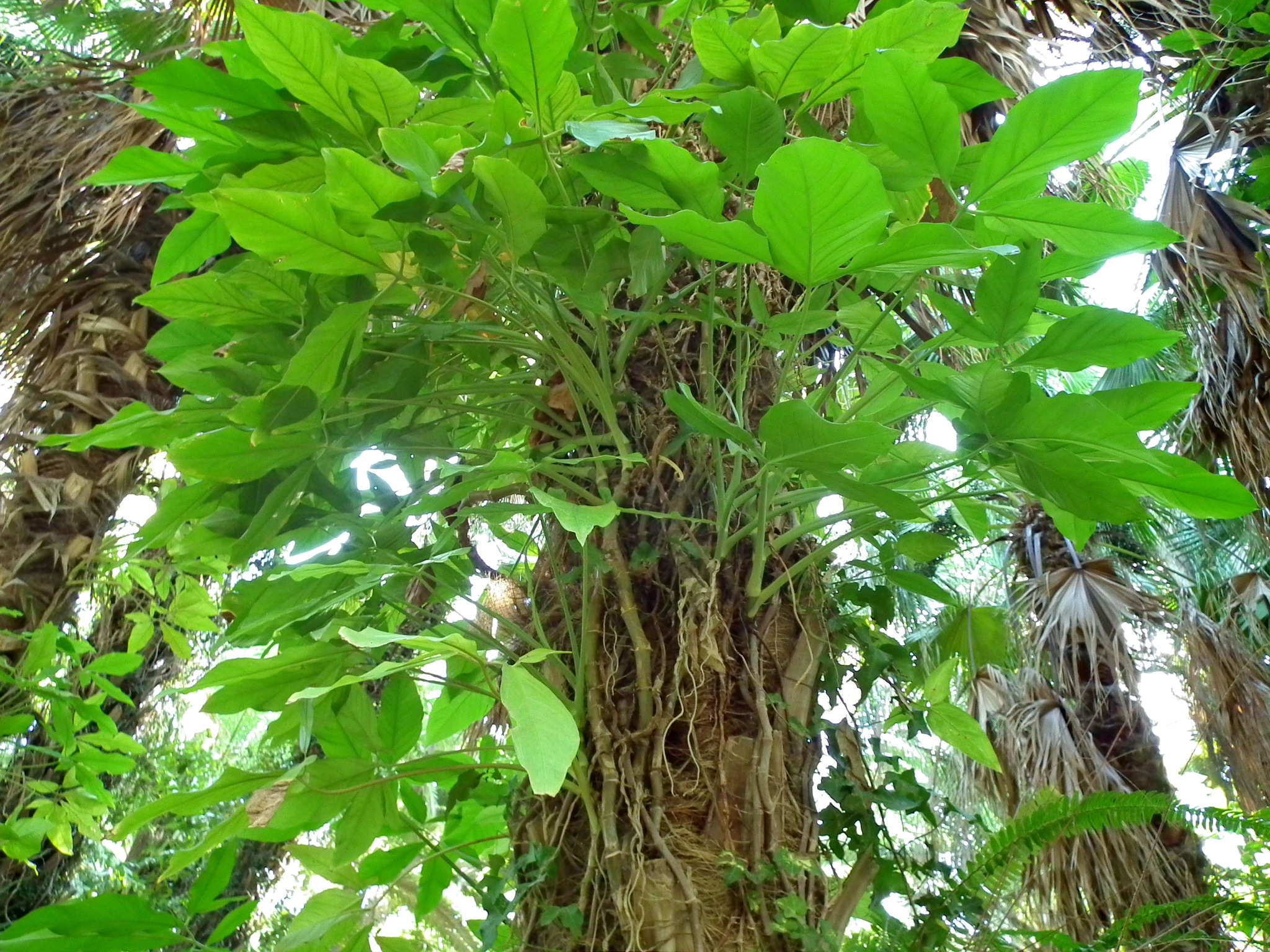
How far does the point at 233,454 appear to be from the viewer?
0.61 metres

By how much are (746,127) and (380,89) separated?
0.77ft

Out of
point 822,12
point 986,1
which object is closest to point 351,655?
point 822,12

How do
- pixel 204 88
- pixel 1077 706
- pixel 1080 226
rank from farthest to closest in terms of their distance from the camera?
1. pixel 1077 706
2. pixel 204 88
3. pixel 1080 226

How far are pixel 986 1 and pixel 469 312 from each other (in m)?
1.08

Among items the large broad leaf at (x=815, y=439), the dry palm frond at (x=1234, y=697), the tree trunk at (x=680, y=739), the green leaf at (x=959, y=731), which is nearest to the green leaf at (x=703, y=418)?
the large broad leaf at (x=815, y=439)

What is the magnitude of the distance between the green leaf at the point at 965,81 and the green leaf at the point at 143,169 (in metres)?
0.57

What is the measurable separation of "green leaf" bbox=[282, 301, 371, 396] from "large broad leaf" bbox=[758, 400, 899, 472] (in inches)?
10.3

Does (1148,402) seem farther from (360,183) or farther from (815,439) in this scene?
(360,183)

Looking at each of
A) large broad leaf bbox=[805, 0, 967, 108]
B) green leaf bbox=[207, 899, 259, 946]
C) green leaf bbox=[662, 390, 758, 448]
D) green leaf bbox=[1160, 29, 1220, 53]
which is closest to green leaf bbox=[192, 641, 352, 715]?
green leaf bbox=[207, 899, 259, 946]

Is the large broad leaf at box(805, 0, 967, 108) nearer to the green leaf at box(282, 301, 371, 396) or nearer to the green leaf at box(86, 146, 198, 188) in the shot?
the green leaf at box(282, 301, 371, 396)

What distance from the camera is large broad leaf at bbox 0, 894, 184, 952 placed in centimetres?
59

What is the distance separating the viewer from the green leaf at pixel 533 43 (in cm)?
52

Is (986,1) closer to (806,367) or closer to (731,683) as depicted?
(806,367)

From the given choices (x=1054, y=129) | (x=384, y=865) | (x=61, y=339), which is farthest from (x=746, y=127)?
(x=61, y=339)
